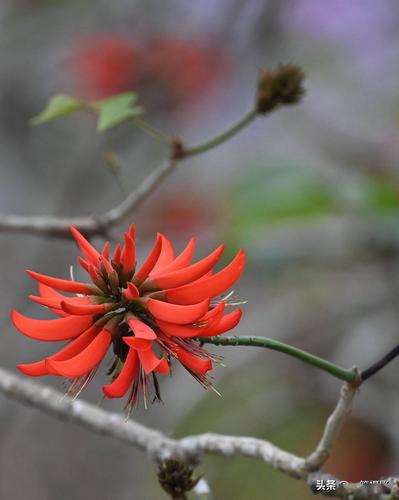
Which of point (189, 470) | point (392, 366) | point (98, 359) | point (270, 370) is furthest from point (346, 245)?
point (98, 359)

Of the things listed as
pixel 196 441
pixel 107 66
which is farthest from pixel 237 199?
pixel 196 441

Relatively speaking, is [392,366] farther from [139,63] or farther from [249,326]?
[139,63]

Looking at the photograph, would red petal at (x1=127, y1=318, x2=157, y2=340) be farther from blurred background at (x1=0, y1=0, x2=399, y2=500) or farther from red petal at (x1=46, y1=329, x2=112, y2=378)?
blurred background at (x1=0, y1=0, x2=399, y2=500)

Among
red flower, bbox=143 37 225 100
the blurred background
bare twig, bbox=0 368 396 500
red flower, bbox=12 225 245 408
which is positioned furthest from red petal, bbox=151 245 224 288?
red flower, bbox=143 37 225 100

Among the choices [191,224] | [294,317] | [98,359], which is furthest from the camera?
[191,224]

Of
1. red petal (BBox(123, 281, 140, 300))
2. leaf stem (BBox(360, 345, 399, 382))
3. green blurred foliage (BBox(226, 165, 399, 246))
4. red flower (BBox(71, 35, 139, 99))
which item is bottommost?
red petal (BBox(123, 281, 140, 300))

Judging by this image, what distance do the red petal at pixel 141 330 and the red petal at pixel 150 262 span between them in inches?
1.9

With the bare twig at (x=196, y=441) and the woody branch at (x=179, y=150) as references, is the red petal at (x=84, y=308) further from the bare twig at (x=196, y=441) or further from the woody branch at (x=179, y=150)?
the woody branch at (x=179, y=150)

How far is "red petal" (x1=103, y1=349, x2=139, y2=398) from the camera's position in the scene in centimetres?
71

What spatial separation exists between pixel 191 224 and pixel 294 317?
71 cm

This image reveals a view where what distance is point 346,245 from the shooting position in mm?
2318

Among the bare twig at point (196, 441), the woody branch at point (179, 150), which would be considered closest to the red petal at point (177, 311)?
the bare twig at point (196, 441)

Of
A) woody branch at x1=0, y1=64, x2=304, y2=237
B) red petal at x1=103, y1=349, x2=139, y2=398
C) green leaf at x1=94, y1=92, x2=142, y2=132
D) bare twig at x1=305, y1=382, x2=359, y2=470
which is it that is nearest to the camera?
red petal at x1=103, y1=349, x2=139, y2=398

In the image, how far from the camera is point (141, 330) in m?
0.74
